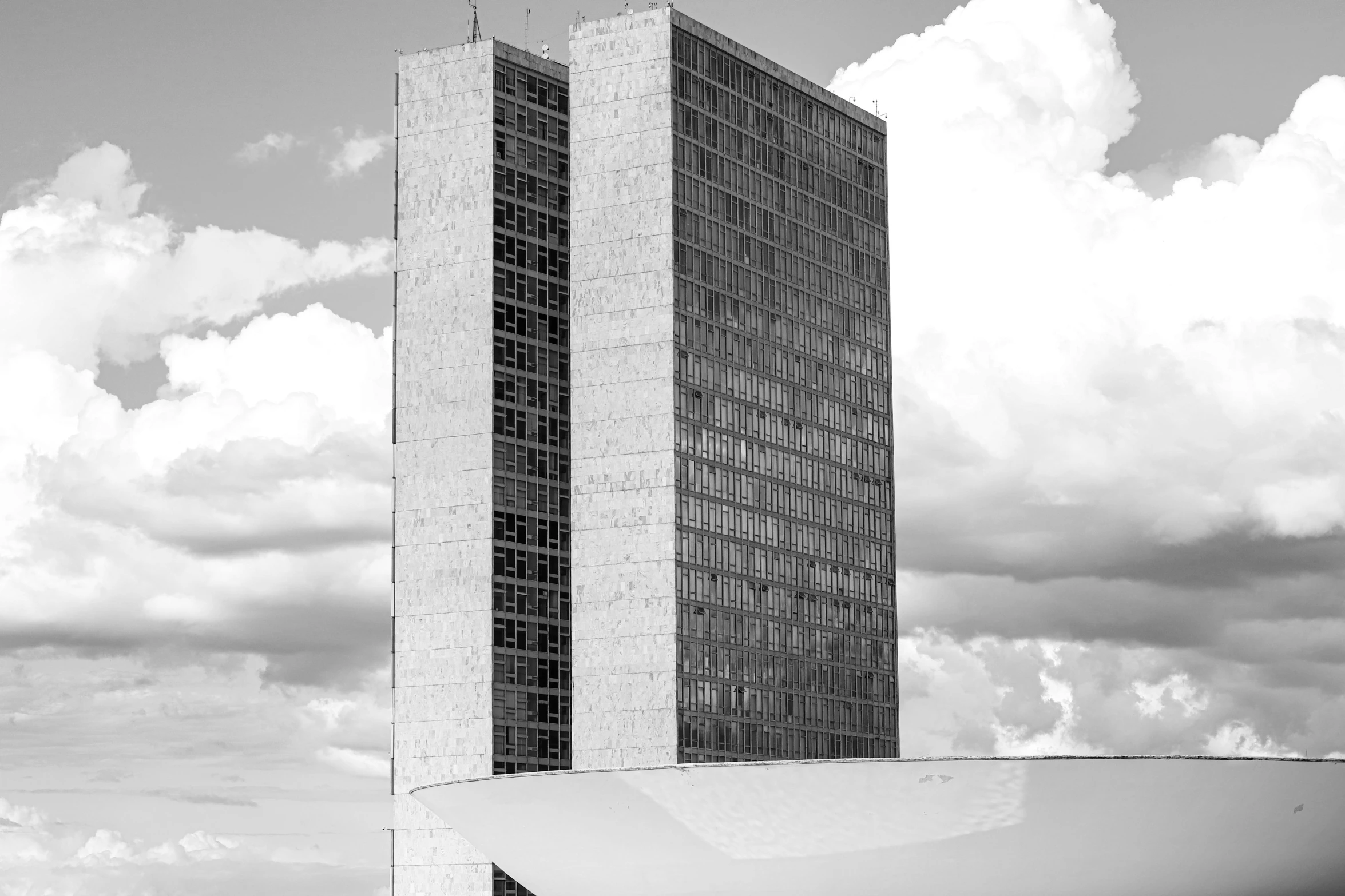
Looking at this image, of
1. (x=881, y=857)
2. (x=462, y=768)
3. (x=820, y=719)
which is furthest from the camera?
(x=820, y=719)

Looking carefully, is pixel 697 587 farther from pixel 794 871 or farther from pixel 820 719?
pixel 794 871

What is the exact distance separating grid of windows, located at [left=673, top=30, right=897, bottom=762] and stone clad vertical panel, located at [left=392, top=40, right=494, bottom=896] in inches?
594

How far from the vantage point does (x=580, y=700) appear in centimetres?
17075

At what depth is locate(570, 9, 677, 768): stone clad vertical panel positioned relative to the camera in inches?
6663

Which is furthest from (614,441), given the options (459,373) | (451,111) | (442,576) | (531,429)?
(451,111)

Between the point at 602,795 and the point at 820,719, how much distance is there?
2752 inches

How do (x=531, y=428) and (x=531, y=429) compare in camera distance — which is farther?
(x=531, y=428)

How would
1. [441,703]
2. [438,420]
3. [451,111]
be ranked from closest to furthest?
[441,703] → [438,420] → [451,111]

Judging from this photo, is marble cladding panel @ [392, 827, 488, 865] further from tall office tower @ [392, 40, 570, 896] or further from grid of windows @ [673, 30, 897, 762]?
grid of windows @ [673, 30, 897, 762]

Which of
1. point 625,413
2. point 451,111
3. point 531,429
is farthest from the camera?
point 451,111

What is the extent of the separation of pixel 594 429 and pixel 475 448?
904cm

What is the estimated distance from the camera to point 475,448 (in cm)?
17388

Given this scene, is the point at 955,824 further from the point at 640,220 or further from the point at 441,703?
the point at 640,220

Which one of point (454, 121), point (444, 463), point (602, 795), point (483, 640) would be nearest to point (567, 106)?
point (454, 121)
